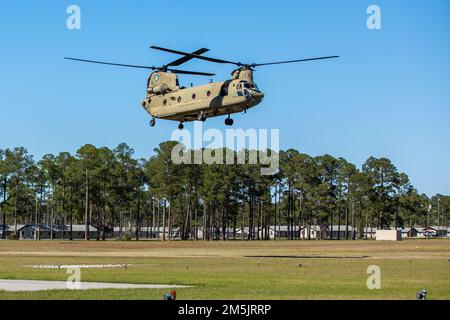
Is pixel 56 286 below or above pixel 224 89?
below

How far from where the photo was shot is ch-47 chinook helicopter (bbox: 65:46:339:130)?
53.2 m

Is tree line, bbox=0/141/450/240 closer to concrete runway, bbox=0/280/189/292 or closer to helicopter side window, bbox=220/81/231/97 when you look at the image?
helicopter side window, bbox=220/81/231/97

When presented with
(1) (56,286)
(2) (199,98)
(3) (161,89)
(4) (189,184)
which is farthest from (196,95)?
(4) (189,184)

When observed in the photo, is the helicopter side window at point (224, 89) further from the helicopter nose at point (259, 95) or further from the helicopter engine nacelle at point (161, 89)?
the helicopter engine nacelle at point (161, 89)

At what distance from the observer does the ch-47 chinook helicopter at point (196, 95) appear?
174ft

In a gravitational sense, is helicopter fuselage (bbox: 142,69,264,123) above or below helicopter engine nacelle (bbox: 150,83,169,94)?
below

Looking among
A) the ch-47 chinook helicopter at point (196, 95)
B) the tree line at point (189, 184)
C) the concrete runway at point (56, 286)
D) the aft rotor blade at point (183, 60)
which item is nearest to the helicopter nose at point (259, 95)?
the ch-47 chinook helicopter at point (196, 95)

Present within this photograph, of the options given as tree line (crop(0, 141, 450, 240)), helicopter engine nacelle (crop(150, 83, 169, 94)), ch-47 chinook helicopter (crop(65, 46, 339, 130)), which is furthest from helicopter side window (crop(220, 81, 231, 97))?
tree line (crop(0, 141, 450, 240))

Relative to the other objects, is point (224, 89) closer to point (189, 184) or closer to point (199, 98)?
point (199, 98)

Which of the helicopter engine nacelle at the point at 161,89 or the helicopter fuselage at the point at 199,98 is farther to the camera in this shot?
the helicopter engine nacelle at the point at 161,89

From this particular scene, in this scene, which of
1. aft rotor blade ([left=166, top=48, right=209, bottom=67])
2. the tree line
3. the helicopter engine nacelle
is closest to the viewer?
aft rotor blade ([left=166, top=48, right=209, bottom=67])

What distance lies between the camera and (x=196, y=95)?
184ft

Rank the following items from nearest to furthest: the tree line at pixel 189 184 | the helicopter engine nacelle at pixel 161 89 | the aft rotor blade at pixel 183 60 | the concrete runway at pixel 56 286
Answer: the concrete runway at pixel 56 286 → the aft rotor blade at pixel 183 60 → the helicopter engine nacelle at pixel 161 89 → the tree line at pixel 189 184
